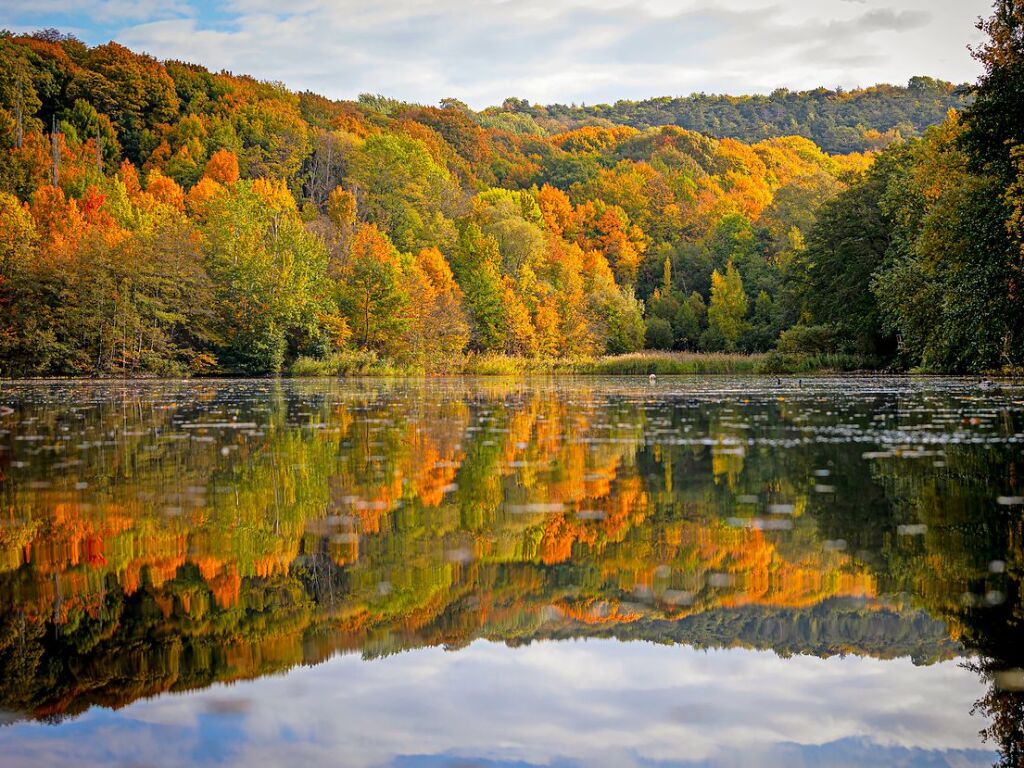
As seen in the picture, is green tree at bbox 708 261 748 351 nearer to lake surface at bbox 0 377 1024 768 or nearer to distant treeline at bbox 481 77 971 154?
distant treeline at bbox 481 77 971 154

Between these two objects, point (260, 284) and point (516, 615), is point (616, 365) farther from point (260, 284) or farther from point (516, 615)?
point (516, 615)

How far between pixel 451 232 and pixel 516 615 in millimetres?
86832

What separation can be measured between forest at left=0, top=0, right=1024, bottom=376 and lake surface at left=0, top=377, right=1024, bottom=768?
20308 millimetres

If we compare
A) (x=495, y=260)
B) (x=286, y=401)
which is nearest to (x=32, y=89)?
(x=495, y=260)

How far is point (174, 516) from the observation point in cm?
796

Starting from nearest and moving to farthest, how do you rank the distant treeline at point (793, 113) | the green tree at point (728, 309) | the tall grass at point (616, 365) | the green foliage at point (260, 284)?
1. the tall grass at point (616, 365)
2. the green foliage at point (260, 284)
3. the green tree at point (728, 309)
4. the distant treeline at point (793, 113)

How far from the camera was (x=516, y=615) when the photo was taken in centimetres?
514

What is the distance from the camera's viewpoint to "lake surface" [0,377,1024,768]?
12.0 ft

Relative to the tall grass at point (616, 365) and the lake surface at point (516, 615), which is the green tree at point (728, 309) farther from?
the lake surface at point (516, 615)

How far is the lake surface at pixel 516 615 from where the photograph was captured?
12.0 ft

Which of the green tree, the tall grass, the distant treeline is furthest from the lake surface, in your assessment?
the distant treeline

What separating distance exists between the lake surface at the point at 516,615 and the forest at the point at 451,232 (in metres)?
20.3

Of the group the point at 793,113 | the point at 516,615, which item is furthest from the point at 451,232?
the point at 793,113

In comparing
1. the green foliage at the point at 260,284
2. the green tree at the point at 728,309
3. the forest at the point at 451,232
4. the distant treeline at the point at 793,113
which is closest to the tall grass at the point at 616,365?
the forest at the point at 451,232
